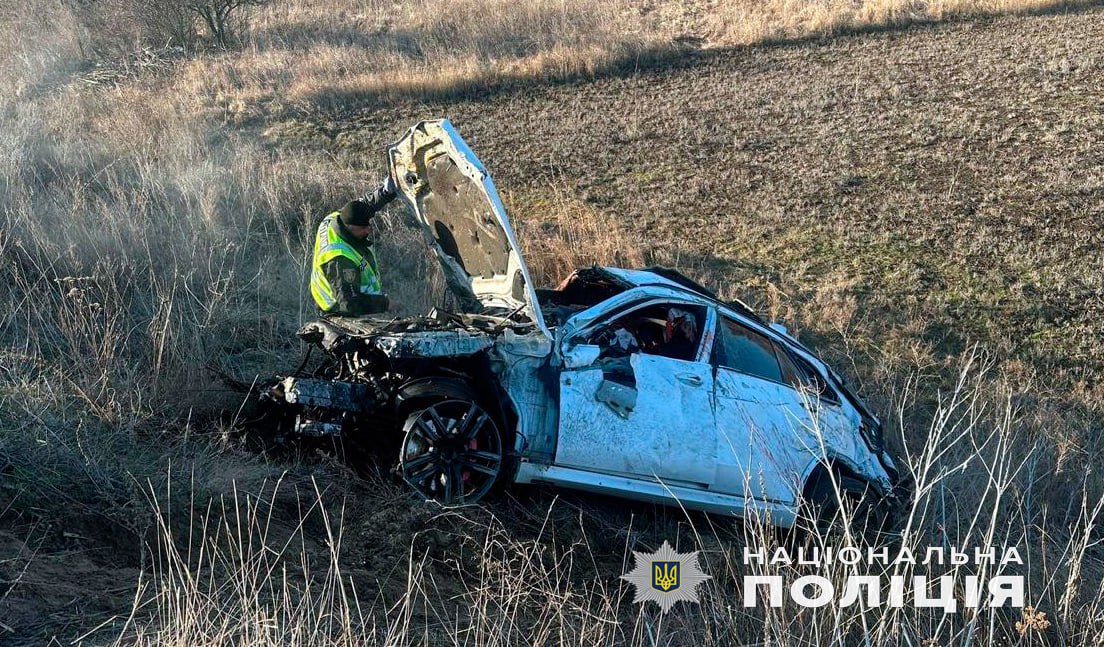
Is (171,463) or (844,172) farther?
(844,172)

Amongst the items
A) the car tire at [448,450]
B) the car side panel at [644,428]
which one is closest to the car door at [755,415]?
the car side panel at [644,428]

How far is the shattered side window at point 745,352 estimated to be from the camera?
5.81 metres

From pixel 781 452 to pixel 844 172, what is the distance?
30.1 ft

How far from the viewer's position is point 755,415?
561 centimetres

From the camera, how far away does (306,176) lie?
11.6 meters

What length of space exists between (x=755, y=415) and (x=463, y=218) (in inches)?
85.0

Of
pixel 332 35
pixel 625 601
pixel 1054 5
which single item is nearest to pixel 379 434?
pixel 625 601

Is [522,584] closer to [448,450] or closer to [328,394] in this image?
[448,450]

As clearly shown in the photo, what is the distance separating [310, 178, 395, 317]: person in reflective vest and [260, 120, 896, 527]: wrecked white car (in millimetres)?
981

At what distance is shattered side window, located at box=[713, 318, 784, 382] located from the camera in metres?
5.81

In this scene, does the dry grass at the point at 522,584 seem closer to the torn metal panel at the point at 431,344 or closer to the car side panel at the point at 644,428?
the car side panel at the point at 644,428

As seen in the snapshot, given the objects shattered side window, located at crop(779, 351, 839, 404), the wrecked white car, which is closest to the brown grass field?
the wrecked white car

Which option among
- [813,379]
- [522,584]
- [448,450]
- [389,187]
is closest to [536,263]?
[389,187]

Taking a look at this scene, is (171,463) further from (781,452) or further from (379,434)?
(781,452)
